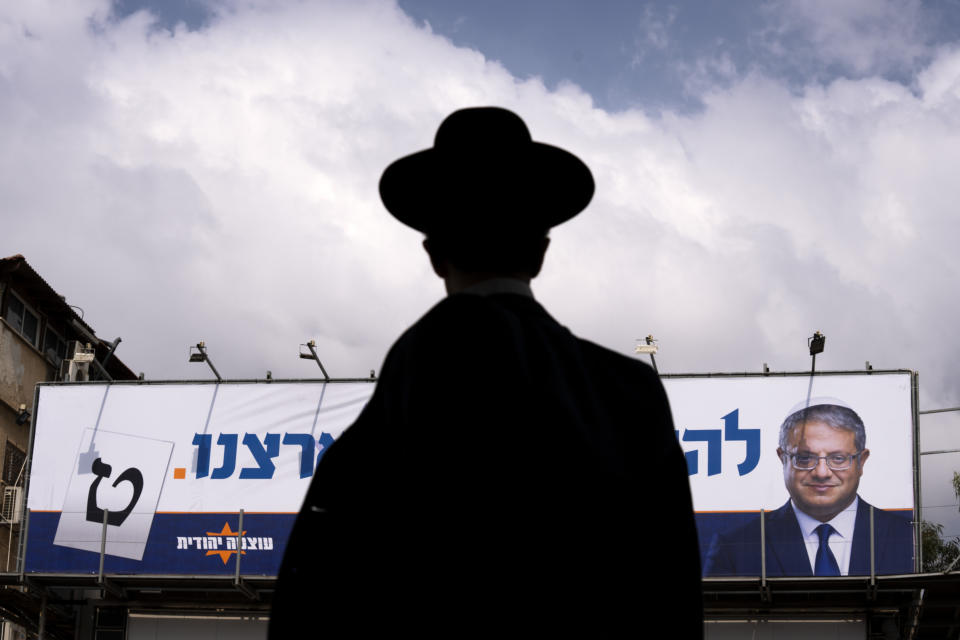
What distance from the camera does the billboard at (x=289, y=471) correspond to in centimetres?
2377

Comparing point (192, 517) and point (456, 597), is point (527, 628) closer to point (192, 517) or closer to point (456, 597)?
point (456, 597)

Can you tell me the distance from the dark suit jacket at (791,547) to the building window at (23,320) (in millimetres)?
17760

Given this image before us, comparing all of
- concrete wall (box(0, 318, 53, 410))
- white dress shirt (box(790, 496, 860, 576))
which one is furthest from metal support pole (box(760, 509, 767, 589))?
concrete wall (box(0, 318, 53, 410))

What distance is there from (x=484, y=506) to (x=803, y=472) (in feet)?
75.6

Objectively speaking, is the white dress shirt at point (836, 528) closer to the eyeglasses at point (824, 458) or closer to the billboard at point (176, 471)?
the eyeglasses at point (824, 458)

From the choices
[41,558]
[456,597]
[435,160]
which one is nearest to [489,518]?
[456,597]

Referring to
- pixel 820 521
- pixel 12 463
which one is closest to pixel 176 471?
pixel 12 463

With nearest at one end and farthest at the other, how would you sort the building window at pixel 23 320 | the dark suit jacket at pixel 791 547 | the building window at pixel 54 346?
the dark suit jacket at pixel 791 547, the building window at pixel 23 320, the building window at pixel 54 346

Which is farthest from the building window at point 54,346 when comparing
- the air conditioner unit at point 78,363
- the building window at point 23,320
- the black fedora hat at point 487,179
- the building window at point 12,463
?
the black fedora hat at point 487,179

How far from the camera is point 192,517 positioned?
25172 mm

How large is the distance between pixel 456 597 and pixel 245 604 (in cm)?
2465

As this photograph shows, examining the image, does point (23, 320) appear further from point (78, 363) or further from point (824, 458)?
point (824, 458)

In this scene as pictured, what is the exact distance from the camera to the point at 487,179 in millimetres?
2332

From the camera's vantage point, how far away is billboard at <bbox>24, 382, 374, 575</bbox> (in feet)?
81.9
